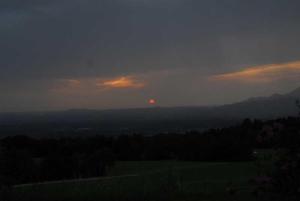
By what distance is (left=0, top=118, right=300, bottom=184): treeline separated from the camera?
65.9 feet

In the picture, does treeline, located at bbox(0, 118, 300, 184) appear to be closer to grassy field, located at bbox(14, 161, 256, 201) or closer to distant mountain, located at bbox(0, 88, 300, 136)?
grassy field, located at bbox(14, 161, 256, 201)

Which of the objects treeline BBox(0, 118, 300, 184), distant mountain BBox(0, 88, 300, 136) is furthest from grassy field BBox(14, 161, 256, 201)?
distant mountain BBox(0, 88, 300, 136)

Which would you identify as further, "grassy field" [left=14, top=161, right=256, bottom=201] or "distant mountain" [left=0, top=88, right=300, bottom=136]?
"distant mountain" [left=0, top=88, right=300, bottom=136]

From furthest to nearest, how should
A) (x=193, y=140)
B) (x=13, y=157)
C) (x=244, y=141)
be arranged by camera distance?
(x=193, y=140), (x=244, y=141), (x=13, y=157)

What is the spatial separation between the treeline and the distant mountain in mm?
17998

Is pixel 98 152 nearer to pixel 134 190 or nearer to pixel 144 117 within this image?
pixel 134 190

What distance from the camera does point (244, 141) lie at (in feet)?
84.0

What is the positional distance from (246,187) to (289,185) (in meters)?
4.25

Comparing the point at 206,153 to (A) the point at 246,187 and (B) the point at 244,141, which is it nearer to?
(B) the point at 244,141

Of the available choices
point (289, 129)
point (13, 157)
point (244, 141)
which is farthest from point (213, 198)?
point (244, 141)

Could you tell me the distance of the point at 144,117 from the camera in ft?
251

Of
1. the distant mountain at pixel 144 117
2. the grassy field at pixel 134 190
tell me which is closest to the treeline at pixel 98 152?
Answer: the grassy field at pixel 134 190

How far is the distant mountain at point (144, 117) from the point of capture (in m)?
52.9

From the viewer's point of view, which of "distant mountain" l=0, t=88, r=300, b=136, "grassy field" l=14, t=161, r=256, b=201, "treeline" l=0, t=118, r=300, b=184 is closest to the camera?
"grassy field" l=14, t=161, r=256, b=201
